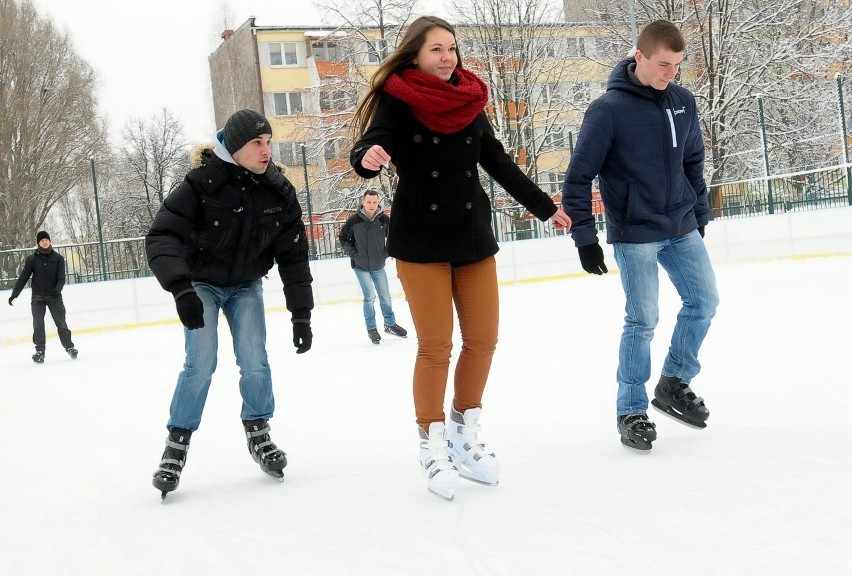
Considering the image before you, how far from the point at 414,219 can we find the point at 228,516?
1126 millimetres

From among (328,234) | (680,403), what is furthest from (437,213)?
(328,234)

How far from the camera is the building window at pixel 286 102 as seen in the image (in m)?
34.0

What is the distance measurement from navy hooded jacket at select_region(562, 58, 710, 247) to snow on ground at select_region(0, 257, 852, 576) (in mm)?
800

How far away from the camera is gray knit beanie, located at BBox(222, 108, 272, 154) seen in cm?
315

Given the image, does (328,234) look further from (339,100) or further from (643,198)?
(643,198)

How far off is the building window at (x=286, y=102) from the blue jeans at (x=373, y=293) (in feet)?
85.9

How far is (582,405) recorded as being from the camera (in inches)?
167

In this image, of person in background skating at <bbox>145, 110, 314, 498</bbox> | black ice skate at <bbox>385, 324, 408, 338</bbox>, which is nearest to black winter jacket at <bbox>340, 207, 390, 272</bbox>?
black ice skate at <bbox>385, 324, 408, 338</bbox>

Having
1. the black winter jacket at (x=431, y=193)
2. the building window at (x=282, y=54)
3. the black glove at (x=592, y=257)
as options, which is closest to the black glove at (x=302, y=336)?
the black winter jacket at (x=431, y=193)

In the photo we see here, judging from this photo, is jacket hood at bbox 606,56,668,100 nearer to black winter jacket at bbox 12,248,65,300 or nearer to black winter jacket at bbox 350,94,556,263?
black winter jacket at bbox 350,94,556,263

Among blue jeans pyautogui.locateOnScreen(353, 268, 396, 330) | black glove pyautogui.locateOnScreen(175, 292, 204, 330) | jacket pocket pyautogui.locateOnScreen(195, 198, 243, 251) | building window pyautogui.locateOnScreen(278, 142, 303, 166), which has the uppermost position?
building window pyautogui.locateOnScreen(278, 142, 303, 166)

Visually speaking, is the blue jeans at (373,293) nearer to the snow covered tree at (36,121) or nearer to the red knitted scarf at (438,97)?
the red knitted scarf at (438,97)

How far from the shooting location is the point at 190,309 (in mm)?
2951

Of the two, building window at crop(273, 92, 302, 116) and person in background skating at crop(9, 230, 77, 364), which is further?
building window at crop(273, 92, 302, 116)
